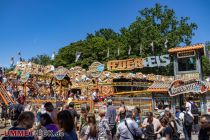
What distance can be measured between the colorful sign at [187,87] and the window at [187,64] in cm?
426

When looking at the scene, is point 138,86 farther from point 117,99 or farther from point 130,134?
point 130,134

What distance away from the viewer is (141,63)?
3134 centimetres

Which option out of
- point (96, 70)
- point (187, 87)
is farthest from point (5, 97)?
point (187, 87)

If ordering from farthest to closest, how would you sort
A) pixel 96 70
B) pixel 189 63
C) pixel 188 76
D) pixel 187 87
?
pixel 96 70 → pixel 188 76 → pixel 189 63 → pixel 187 87

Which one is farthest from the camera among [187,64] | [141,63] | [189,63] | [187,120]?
[141,63]

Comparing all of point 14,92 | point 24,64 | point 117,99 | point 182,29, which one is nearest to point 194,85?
point 117,99

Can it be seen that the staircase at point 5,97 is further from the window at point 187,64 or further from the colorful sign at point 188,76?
the window at point 187,64

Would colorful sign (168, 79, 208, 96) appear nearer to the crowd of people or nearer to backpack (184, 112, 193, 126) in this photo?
the crowd of people

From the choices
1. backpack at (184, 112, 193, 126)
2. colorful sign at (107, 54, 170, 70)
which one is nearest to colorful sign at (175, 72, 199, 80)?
colorful sign at (107, 54, 170, 70)

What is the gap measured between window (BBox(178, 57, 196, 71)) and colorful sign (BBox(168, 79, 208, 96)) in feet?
14.0

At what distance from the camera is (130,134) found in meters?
7.76

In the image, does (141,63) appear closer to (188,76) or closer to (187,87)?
(188,76)

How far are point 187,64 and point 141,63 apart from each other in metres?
7.65

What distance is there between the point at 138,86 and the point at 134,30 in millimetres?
14784
